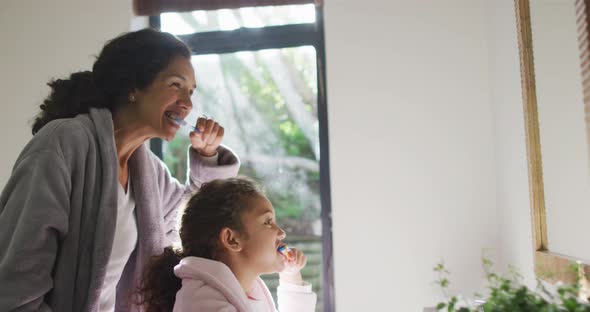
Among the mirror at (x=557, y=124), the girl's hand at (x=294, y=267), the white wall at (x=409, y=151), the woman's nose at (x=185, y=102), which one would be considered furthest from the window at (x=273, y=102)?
the mirror at (x=557, y=124)

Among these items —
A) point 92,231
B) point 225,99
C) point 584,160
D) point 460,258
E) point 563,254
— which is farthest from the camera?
point 225,99

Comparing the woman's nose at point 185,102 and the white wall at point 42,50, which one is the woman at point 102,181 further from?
Answer: the white wall at point 42,50

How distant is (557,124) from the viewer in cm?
111

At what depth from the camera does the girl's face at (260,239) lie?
132 centimetres

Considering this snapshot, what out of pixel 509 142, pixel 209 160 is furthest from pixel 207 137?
pixel 509 142

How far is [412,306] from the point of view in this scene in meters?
1.74

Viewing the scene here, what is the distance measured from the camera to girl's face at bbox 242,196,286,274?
132 centimetres

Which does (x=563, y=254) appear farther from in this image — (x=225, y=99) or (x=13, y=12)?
(x=13, y=12)

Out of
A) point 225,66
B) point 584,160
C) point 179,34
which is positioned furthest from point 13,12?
point 584,160

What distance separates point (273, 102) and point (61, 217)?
1.06 meters

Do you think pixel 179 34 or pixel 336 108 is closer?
pixel 336 108

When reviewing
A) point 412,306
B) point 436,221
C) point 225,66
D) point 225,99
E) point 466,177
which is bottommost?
point 412,306

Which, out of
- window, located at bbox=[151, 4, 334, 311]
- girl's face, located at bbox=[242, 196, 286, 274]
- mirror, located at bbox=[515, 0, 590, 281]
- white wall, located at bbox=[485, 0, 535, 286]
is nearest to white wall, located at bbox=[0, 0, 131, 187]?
window, located at bbox=[151, 4, 334, 311]

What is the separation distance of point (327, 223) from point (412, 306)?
1.33 feet
